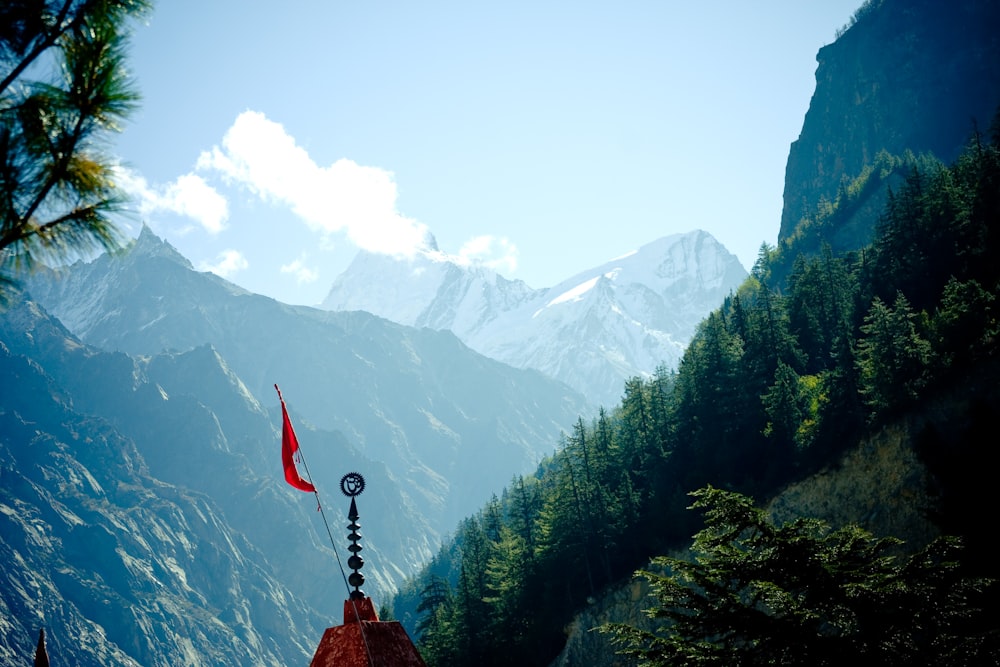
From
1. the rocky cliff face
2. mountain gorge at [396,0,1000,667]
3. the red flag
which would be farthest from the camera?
the rocky cliff face

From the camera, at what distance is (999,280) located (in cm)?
4644

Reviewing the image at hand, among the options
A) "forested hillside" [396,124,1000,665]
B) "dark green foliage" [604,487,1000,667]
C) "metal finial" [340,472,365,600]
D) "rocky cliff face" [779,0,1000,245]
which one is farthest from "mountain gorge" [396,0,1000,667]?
"rocky cliff face" [779,0,1000,245]

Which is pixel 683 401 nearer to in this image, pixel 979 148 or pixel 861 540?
pixel 979 148

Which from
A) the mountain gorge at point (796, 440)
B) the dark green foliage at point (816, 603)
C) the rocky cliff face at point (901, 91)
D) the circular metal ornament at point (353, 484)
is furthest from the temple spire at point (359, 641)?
the rocky cliff face at point (901, 91)

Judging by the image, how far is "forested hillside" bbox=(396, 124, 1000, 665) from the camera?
45.9 m

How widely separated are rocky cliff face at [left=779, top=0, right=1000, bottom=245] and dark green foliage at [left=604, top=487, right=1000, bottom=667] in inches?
6878

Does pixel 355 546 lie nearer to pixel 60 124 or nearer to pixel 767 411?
pixel 60 124

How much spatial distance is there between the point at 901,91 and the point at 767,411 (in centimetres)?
15979

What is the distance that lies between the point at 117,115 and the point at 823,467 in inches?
1943

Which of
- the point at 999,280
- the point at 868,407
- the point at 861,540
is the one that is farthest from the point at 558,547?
the point at 861,540

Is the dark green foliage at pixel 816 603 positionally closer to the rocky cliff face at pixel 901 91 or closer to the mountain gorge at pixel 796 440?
the mountain gorge at pixel 796 440

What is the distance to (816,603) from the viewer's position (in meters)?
10.4

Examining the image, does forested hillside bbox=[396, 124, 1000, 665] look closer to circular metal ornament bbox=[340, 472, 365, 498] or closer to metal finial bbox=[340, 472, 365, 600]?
metal finial bbox=[340, 472, 365, 600]

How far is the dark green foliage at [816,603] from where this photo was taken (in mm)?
9766
